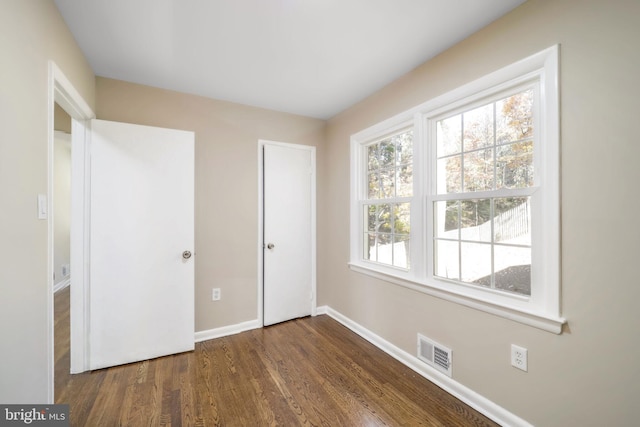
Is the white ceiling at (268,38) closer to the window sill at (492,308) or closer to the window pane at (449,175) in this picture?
the window pane at (449,175)

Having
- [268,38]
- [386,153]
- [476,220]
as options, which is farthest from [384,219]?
[268,38]

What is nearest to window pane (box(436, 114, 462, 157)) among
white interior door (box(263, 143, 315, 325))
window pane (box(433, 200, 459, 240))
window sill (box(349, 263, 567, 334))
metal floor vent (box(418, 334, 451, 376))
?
window pane (box(433, 200, 459, 240))

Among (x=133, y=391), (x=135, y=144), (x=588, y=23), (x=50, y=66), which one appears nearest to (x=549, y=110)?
(x=588, y=23)

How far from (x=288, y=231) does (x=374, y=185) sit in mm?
1113

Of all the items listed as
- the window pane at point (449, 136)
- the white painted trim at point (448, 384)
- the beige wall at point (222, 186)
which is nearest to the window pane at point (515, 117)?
the window pane at point (449, 136)

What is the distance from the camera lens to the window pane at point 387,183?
258 cm

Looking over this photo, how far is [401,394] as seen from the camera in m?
1.87

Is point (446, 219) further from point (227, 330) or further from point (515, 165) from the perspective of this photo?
point (227, 330)

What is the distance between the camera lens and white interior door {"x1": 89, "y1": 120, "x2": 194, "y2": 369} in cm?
217

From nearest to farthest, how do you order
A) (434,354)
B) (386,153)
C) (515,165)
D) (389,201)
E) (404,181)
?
1. (515,165)
2. (434,354)
3. (404,181)
4. (389,201)
5. (386,153)

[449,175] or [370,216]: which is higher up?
[449,175]

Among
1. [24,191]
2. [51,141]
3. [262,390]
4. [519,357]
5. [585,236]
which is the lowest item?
[262,390]

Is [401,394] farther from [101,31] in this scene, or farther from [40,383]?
[101,31]

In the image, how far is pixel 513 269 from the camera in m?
1.66
